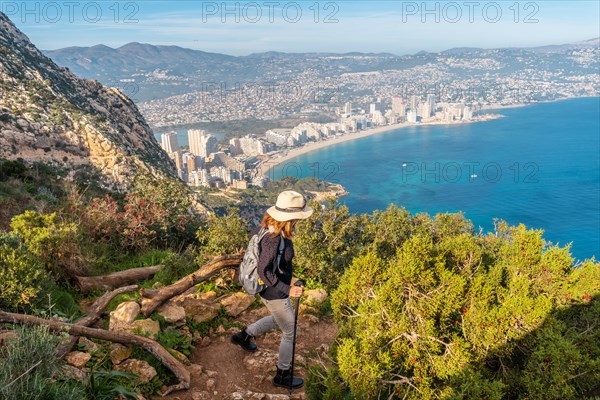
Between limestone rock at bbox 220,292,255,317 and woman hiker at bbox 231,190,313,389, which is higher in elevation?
woman hiker at bbox 231,190,313,389

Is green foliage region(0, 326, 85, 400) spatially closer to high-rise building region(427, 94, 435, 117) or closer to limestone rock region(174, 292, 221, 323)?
limestone rock region(174, 292, 221, 323)

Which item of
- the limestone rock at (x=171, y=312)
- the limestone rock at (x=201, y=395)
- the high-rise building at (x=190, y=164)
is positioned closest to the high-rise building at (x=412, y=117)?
the high-rise building at (x=190, y=164)

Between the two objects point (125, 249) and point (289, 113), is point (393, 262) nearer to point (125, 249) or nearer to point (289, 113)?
point (125, 249)

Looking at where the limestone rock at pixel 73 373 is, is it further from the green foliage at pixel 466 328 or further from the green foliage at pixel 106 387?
the green foliage at pixel 466 328

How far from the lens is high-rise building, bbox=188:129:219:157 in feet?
319

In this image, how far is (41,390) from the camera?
2520 mm

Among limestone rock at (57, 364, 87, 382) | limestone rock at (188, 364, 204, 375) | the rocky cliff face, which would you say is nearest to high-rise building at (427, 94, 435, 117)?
the rocky cliff face

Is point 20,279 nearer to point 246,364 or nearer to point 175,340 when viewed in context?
point 175,340

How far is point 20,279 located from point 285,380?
10.3 ft

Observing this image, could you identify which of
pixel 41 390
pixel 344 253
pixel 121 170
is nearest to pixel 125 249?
pixel 344 253

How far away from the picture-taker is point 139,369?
3.98 m

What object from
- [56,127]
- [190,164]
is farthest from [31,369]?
[190,164]

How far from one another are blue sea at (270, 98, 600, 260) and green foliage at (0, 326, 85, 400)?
41.4 metres

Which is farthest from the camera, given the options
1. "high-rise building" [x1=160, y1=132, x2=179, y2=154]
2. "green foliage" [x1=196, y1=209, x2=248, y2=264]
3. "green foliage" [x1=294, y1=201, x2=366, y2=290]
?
"high-rise building" [x1=160, y1=132, x2=179, y2=154]
